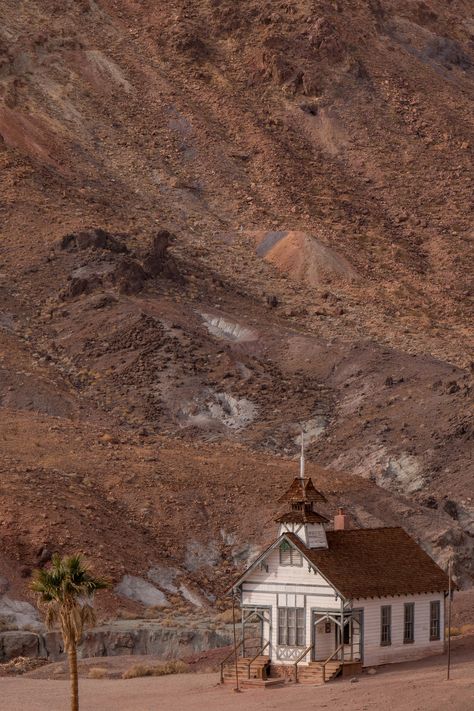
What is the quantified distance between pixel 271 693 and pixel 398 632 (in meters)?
4.95

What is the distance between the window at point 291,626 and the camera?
5581cm

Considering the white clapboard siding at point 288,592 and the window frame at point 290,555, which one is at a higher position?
the window frame at point 290,555

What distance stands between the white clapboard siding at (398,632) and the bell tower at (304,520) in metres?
2.38

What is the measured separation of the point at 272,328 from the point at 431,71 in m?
43.3

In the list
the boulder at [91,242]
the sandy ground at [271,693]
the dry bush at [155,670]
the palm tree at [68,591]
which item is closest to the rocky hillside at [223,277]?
the boulder at [91,242]

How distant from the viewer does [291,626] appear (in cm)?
5597

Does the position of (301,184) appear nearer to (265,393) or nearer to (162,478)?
(265,393)

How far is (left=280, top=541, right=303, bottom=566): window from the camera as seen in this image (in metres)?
56.1

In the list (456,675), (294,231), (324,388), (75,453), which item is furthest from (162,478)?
(294,231)

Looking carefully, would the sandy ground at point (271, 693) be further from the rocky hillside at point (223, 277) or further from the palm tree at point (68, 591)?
the rocky hillside at point (223, 277)

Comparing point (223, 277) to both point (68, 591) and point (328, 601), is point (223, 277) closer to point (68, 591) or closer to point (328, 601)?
point (328, 601)

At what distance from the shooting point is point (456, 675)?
53.9m

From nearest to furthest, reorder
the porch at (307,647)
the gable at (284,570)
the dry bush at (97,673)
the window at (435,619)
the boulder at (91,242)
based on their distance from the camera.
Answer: the porch at (307,647) < the gable at (284,570) < the window at (435,619) < the dry bush at (97,673) < the boulder at (91,242)

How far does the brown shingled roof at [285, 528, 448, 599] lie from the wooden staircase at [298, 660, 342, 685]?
1.98 m
